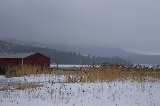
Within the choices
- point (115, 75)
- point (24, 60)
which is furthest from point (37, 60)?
point (115, 75)

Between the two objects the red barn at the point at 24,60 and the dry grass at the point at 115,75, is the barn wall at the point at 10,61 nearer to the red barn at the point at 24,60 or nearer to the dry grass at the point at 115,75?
the red barn at the point at 24,60

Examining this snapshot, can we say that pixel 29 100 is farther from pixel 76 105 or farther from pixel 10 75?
pixel 10 75

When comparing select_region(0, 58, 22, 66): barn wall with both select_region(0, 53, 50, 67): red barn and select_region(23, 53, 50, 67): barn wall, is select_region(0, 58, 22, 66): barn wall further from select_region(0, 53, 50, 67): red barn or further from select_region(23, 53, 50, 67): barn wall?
select_region(23, 53, 50, 67): barn wall

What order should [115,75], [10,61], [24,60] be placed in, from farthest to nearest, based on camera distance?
1. [10,61]
2. [24,60]
3. [115,75]

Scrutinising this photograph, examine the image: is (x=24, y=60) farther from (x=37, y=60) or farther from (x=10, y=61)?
(x=37, y=60)

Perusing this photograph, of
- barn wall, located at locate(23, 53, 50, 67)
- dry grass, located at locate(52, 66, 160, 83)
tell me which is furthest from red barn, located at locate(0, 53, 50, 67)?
dry grass, located at locate(52, 66, 160, 83)

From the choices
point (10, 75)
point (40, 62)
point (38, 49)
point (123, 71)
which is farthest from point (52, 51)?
point (123, 71)

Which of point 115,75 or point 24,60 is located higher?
point 24,60

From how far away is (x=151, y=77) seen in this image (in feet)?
60.4

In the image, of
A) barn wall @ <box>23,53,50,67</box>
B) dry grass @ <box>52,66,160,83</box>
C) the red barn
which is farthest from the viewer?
barn wall @ <box>23,53,50,67</box>

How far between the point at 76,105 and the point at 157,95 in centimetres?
365

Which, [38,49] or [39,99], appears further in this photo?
[38,49]

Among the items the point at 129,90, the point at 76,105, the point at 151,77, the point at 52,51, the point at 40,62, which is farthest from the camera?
the point at 52,51

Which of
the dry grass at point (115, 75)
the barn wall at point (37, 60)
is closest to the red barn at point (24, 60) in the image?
the barn wall at point (37, 60)
